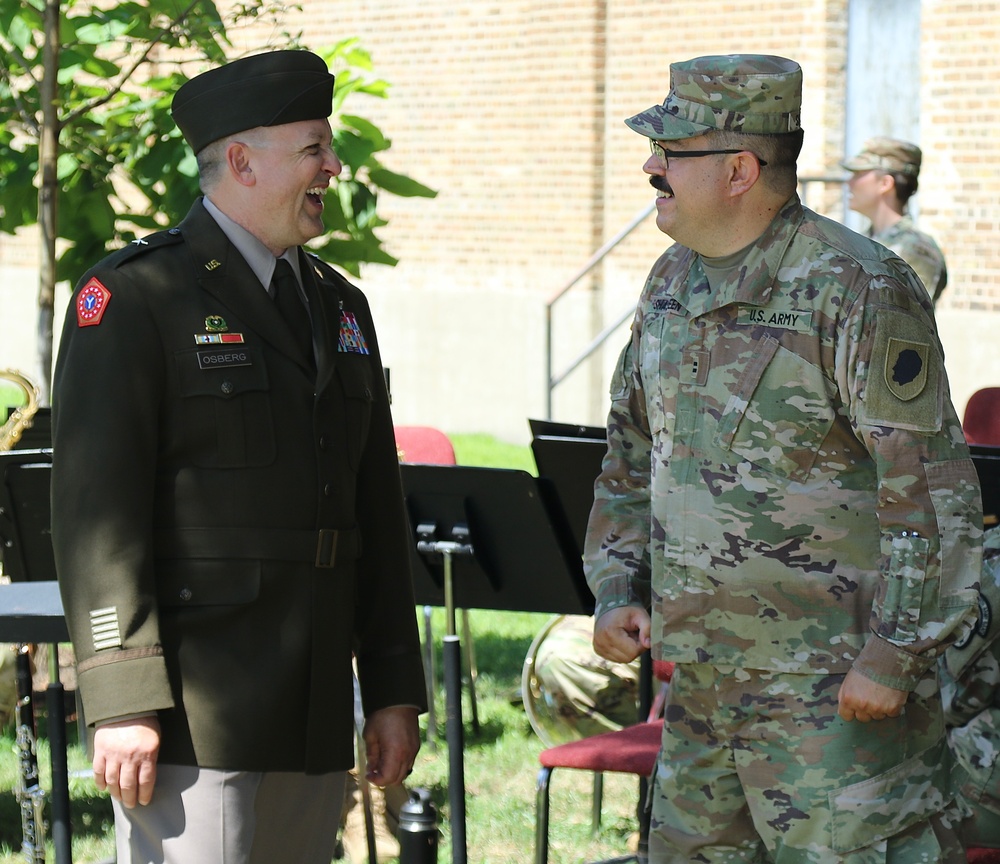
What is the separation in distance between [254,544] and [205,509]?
10cm

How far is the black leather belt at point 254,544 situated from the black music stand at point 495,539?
130 centimetres

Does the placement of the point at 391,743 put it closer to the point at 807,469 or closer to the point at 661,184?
the point at 807,469

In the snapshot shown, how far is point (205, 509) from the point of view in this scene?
257 centimetres

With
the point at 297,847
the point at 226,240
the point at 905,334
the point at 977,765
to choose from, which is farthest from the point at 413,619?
the point at 977,765

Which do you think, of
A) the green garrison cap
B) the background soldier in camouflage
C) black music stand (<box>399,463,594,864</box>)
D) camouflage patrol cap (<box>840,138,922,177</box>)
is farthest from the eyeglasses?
camouflage patrol cap (<box>840,138,922,177</box>)

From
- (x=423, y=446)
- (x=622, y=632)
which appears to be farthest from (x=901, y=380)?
(x=423, y=446)

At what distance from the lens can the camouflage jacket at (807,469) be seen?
2697mm

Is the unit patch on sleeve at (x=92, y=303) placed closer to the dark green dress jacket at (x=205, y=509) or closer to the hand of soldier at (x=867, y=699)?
the dark green dress jacket at (x=205, y=509)

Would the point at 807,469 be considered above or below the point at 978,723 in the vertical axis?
above

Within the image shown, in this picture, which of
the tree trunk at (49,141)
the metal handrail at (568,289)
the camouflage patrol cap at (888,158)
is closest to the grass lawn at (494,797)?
the tree trunk at (49,141)

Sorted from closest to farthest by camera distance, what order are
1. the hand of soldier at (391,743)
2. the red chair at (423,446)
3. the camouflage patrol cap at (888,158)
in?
the hand of soldier at (391,743) → the red chair at (423,446) → the camouflage patrol cap at (888,158)

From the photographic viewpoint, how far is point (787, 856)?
2852 millimetres

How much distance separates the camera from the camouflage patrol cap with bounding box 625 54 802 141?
288 cm

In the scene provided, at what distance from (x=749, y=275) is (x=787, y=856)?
1.12m
